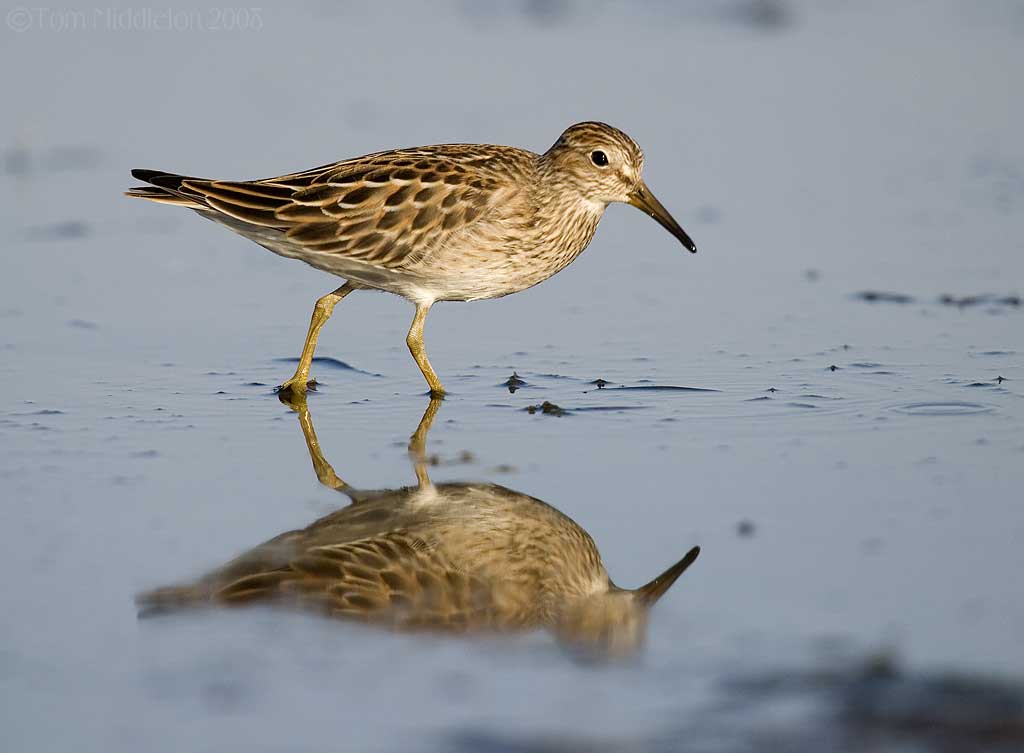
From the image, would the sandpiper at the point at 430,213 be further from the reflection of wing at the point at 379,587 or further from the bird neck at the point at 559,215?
the reflection of wing at the point at 379,587

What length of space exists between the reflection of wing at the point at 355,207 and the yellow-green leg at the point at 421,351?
37cm

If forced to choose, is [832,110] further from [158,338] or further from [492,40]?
[158,338]

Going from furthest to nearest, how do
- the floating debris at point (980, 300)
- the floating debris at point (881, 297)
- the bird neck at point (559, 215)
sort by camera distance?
the floating debris at point (881, 297), the floating debris at point (980, 300), the bird neck at point (559, 215)

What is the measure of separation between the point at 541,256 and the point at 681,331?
3.54ft

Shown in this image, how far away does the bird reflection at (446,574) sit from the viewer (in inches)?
241

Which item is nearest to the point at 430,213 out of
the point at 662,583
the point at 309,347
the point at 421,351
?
the point at 421,351

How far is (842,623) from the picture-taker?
5.85 m

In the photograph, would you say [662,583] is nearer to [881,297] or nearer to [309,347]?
[309,347]

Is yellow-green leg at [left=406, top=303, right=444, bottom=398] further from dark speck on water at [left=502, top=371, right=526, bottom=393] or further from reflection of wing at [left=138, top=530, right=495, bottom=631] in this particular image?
reflection of wing at [left=138, top=530, right=495, bottom=631]

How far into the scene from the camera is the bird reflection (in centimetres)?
612

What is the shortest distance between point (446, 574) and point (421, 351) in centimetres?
330

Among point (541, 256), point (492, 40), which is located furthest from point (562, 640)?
point (492, 40)

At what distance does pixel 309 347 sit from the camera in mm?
9766

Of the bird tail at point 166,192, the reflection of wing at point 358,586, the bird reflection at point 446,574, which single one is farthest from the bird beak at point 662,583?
the bird tail at point 166,192
